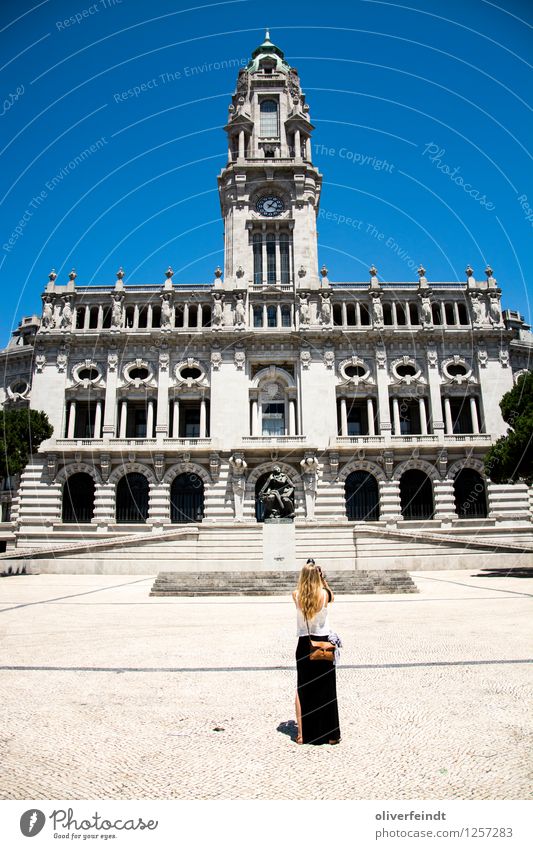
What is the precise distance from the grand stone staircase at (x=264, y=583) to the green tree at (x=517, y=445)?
10.6 metres

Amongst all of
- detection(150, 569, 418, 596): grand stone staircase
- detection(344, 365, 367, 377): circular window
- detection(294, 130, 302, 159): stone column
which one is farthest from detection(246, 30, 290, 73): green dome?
detection(150, 569, 418, 596): grand stone staircase

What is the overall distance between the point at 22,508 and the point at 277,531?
26.2m

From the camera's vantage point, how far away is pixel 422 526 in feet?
148

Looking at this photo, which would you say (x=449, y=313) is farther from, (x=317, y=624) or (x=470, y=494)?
(x=317, y=624)

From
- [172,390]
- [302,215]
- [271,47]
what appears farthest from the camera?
[271,47]

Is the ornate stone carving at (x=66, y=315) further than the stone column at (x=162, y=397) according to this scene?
Yes

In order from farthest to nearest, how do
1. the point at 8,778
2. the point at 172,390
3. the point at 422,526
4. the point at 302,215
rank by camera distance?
the point at 302,215, the point at 172,390, the point at 422,526, the point at 8,778

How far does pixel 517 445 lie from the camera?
30.4 meters

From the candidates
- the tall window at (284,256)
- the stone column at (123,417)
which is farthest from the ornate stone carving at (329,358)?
the stone column at (123,417)

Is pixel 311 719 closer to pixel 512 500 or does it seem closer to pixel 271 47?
pixel 512 500

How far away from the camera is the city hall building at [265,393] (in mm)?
46281

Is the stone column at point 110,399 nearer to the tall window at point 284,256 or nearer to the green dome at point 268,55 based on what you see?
the tall window at point 284,256

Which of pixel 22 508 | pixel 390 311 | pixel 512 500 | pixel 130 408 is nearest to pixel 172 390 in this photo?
pixel 130 408

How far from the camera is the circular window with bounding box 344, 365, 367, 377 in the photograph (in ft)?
166
